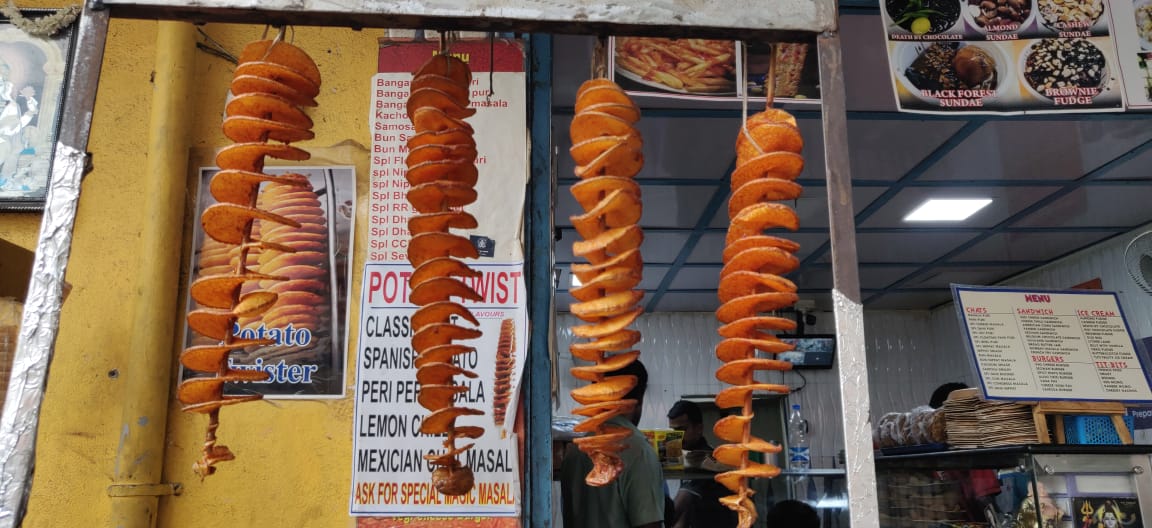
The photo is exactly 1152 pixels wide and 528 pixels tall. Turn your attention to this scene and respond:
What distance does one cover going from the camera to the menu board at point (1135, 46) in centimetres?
300

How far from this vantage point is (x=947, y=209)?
6777 mm

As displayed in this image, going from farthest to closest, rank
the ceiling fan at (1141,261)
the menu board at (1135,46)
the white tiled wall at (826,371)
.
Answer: the white tiled wall at (826,371)
the ceiling fan at (1141,261)
the menu board at (1135,46)

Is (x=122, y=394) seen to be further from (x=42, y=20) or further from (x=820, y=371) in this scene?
(x=820, y=371)

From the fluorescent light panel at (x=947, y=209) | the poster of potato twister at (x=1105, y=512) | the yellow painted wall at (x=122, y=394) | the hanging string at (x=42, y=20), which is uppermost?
the fluorescent light panel at (x=947, y=209)

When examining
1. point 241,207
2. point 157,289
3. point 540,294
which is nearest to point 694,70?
point 540,294

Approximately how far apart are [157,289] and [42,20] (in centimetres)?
111

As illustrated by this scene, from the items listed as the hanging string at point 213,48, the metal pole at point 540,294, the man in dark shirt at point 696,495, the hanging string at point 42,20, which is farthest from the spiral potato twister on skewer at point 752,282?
the man in dark shirt at point 696,495

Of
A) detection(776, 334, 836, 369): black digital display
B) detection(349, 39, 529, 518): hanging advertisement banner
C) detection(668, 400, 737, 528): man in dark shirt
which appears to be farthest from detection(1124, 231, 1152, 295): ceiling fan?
detection(776, 334, 836, 369): black digital display

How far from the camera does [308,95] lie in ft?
6.15

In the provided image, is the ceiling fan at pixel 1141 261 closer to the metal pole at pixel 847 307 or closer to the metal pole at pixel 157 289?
the metal pole at pixel 847 307

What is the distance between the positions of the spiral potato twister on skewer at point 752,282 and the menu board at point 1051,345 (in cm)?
190

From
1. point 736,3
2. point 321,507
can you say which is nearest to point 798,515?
point 321,507

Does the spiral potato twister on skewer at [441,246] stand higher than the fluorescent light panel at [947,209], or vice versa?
the fluorescent light panel at [947,209]

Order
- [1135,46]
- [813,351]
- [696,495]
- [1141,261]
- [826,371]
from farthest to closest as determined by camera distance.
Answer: [826,371]
[813,351]
[696,495]
[1141,261]
[1135,46]
